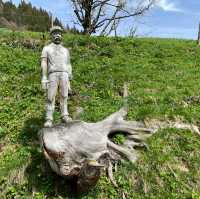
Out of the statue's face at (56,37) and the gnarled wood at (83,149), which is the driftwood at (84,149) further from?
the statue's face at (56,37)

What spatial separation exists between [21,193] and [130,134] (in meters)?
2.83

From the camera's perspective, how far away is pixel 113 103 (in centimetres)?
1268

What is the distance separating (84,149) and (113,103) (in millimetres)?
3600

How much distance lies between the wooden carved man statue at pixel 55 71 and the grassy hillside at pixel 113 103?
117 centimetres

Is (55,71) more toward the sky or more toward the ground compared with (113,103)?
more toward the sky

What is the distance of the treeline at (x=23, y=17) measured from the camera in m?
48.9

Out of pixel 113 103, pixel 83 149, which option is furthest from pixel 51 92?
pixel 113 103

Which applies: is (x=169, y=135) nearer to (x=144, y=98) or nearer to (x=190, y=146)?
(x=190, y=146)

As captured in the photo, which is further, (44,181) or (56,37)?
(56,37)

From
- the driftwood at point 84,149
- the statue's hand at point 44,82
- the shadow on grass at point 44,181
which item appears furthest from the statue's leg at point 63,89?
the shadow on grass at point 44,181

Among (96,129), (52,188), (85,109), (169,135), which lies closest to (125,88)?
(85,109)

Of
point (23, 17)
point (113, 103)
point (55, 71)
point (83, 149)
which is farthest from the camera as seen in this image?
point (23, 17)

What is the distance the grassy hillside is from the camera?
9805 millimetres

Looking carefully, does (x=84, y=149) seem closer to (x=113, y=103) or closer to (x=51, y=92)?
(x=51, y=92)
